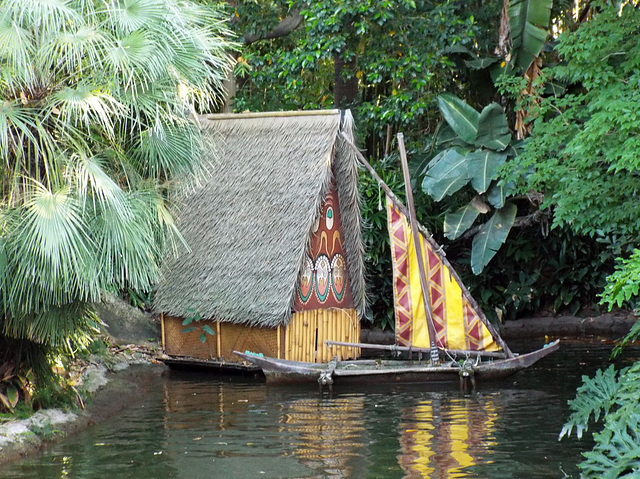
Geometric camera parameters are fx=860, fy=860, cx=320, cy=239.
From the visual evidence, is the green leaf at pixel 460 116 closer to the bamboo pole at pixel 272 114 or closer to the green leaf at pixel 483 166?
the green leaf at pixel 483 166

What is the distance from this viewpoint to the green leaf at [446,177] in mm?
13555

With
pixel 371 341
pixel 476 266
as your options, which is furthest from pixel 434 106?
pixel 371 341

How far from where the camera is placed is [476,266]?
13.5 meters

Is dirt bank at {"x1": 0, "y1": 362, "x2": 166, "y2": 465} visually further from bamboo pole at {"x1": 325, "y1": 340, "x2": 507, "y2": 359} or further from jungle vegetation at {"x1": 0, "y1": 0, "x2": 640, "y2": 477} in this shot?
bamboo pole at {"x1": 325, "y1": 340, "x2": 507, "y2": 359}

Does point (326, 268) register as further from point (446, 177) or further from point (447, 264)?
point (446, 177)

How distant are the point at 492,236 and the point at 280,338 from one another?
4.15m

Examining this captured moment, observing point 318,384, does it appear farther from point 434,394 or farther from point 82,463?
point 82,463

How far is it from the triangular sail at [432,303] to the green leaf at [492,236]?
2.09m

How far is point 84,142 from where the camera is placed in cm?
801

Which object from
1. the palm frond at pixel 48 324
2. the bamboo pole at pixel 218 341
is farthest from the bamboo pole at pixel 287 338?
the palm frond at pixel 48 324

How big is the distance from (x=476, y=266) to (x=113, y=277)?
23.6 ft

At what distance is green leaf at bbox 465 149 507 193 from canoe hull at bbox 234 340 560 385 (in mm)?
3159

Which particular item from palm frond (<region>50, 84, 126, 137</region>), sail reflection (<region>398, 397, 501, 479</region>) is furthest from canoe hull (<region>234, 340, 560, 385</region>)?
palm frond (<region>50, 84, 126, 137</region>)

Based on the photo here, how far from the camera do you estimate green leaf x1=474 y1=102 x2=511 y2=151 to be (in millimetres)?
13555
